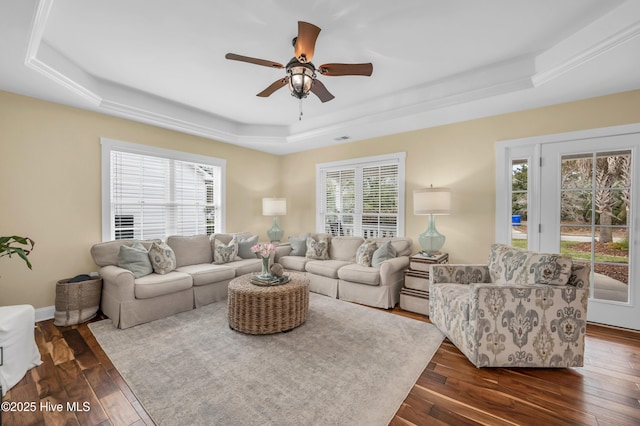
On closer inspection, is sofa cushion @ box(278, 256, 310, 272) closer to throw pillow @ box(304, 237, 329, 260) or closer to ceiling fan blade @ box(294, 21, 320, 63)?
throw pillow @ box(304, 237, 329, 260)

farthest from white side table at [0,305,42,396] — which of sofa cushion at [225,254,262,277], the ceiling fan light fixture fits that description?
the ceiling fan light fixture

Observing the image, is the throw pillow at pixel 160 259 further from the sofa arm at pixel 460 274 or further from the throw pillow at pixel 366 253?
the sofa arm at pixel 460 274

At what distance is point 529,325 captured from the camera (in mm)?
2191

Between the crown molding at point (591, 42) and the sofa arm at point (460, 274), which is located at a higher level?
the crown molding at point (591, 42)

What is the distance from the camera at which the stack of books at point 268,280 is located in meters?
3.01

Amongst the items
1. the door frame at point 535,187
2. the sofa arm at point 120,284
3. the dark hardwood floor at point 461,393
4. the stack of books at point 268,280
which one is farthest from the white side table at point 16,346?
the door frame at point 535,187

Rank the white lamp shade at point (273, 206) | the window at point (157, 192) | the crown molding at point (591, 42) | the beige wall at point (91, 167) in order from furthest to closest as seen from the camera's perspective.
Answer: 1. the white lamp shade at point (273, 206)
2. the window at point (157, 192)
3. the beige wall at point (91, 167)
4. the crown molding at point (591, 42)

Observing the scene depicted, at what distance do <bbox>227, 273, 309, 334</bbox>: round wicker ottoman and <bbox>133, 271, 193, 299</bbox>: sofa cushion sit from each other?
33.2 inches

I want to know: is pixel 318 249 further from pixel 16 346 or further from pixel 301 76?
pixel 16 346

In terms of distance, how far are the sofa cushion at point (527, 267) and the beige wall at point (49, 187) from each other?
4.93 metres

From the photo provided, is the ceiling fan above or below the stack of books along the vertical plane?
above

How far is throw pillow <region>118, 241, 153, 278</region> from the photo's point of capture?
10.8ft

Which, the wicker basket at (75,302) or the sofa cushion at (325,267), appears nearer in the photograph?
the wicker basket at (75,302)

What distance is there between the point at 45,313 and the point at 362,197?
4.65 m
